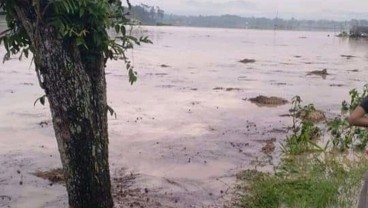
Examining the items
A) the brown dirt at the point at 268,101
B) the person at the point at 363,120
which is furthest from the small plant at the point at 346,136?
the brown dirt at the point at 268,101

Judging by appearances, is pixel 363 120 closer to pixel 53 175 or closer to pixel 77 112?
pixel 77 112

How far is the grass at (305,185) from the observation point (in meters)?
6.49

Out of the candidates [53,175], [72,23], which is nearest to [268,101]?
[53,175]

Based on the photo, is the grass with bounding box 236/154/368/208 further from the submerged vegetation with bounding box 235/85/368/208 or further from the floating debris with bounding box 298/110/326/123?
the floating debris with bounding box 298/110/326/123

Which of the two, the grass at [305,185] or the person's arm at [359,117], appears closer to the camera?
the person's arm at [359,117]

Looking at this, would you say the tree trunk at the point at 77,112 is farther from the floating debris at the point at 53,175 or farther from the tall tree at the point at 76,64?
the floating debris at the point at 53,175

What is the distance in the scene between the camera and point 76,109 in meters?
4.89

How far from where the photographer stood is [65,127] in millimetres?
4930

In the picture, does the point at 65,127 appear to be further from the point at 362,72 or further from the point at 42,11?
the point at 362,72

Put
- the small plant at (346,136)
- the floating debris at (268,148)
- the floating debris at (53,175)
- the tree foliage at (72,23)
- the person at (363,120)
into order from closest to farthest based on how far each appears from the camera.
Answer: the person at (363,120), the tree foliage at (72,23), the floating debris at (53,175), the small plant at (346,136), the floating debris at (268,148)

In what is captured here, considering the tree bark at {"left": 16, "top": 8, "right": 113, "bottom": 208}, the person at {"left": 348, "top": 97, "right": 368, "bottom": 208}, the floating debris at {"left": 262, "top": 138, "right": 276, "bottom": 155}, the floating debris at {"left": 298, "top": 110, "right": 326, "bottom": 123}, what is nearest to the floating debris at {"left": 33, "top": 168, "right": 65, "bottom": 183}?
the tree bark at {"left": 16, "top": 8, "right": 113, "bottom": 208}

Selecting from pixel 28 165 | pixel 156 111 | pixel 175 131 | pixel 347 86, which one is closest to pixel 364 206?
pixel 28 165

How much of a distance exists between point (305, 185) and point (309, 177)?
448 mm

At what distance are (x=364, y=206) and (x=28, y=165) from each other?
21.8ft
